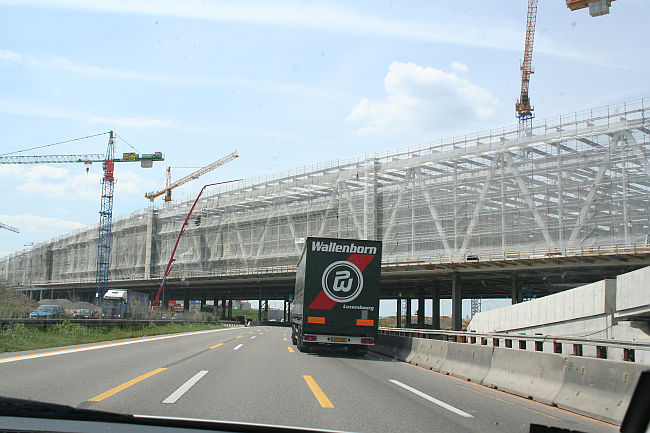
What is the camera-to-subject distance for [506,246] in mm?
47250

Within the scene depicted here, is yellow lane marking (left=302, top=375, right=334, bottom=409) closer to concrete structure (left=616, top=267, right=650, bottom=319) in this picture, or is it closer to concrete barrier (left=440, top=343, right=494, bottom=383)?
concrete barrier (left=440, top=343, right=494, bottom=383)

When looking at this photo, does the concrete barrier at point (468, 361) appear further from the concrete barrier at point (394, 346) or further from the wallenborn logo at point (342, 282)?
the wallenborn logo at point (342, 282)

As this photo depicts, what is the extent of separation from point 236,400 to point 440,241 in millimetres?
45342

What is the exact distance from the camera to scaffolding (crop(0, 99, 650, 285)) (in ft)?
138

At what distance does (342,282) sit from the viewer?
19406 millimetres

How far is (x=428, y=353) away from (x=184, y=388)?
31.4ft

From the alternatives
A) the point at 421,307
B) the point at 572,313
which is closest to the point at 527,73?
the point at 421,307

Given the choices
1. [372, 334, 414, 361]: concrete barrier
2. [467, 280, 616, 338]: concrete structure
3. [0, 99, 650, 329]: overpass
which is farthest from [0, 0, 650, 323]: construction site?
[372, 334, 414, 361]: concrete barrier

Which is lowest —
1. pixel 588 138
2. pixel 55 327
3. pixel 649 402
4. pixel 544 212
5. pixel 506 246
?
pixel 55 327

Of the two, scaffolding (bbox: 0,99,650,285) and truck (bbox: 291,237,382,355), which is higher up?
scaffolding (bbox: 0,99,650,285)

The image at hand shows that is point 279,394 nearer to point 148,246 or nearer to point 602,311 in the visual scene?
point 602,311

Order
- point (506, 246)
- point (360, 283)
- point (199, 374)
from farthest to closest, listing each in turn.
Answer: point (506, 246)
point (360, 283)
point (199, 374)

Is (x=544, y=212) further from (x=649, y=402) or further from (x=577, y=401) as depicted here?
(x=649, y=402)

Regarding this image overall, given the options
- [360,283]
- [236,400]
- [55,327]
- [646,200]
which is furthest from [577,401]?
[646,200]
